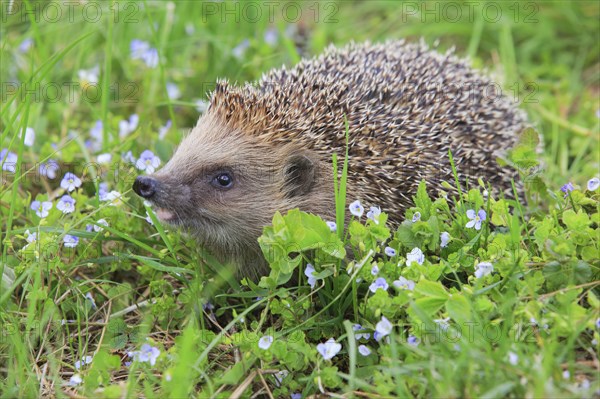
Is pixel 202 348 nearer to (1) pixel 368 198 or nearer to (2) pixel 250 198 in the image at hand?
(2) pixel 250 198

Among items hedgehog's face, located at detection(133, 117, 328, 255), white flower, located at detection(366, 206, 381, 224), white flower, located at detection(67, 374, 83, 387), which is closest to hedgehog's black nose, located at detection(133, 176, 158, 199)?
hedgehog's face, located at detection(133, 117, 328, 255)

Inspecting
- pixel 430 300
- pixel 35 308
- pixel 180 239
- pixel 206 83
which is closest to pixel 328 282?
pixel 430 300

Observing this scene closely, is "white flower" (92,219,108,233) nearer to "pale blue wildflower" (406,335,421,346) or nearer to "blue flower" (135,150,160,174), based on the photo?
"blue flower" (135,150,160,174)

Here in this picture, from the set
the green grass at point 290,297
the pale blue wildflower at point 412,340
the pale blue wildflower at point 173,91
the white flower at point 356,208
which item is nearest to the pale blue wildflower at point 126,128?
the green grass at point 290,297

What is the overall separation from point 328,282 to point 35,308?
158 cm

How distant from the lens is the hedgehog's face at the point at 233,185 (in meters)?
4.23

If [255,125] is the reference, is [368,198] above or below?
below

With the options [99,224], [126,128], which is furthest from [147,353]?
[126,128]

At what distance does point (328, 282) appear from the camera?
12.5 ft

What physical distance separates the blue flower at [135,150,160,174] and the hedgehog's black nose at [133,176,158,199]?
719 mm

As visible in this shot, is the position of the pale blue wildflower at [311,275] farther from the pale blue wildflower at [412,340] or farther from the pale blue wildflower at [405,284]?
the pale blue wildflower at [412,340]

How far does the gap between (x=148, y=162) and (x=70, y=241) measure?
831 mm

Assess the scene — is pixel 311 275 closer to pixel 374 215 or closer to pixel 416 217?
pixel 374 215

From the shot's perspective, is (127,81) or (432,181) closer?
(432,181)
